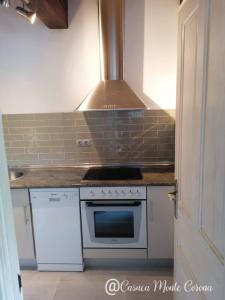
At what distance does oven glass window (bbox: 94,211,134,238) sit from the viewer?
220 cm

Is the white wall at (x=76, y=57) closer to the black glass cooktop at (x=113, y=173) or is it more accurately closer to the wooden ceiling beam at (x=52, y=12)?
the wooden ceiling beam at (x=52, y=12)

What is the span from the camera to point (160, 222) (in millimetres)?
2215

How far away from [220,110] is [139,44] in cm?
190

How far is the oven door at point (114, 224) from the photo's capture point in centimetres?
218

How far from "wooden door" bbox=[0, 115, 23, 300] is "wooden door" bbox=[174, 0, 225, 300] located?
0.70 m

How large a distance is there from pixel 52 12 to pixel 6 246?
6.34ft

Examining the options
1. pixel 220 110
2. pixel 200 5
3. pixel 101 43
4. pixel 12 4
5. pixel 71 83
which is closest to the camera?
pixel 220 110

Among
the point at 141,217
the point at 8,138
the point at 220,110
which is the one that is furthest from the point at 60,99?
the point at 220,110

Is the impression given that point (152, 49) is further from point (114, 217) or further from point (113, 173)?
point (114, 217)

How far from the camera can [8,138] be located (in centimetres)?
269

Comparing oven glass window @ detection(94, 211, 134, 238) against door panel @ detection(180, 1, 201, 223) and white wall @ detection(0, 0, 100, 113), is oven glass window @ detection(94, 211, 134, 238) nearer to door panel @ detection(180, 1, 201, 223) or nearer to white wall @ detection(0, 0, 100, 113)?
door panel @ detection(180, 1, 201, 223)

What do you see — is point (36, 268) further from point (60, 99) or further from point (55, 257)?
point (60, 99)

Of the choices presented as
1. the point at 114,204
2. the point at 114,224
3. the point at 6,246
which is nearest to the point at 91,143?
the point at 114,204

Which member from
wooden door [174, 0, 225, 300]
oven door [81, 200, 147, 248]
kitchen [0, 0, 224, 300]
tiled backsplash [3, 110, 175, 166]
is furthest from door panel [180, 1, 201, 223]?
tiled backsplash [3, 110, 175, 166]
